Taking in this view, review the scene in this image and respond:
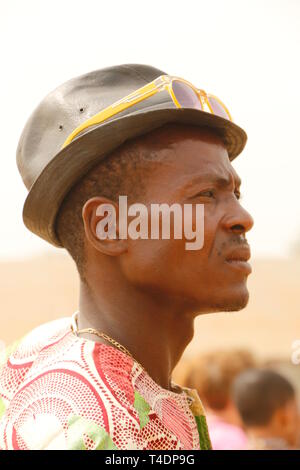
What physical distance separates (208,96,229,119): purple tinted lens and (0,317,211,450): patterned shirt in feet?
2.78

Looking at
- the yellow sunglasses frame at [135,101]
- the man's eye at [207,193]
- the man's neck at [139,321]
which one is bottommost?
the man's neck at [139,321]

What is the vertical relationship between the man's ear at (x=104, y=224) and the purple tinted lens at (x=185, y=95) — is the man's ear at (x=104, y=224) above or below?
below

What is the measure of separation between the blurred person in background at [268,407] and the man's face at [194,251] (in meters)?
2.28

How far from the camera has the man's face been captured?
220cm

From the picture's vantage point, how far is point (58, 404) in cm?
191

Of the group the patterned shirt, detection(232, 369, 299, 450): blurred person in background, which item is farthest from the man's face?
detection(232, 369, 299, 450): blurred person in background

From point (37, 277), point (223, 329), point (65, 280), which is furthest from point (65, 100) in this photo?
point (37, 277)

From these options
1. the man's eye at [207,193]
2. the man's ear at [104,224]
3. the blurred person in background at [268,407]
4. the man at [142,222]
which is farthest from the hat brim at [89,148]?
the blurred person in background at [268,407]

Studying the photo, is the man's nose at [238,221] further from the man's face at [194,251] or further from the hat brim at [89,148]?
the hat brim at [89,148]

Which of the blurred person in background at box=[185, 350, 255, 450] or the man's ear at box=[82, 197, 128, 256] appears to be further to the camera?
the blurred person in background at box=[185, 350, 255, 450]

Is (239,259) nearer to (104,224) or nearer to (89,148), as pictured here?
(104,224)

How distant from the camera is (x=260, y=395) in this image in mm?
4516

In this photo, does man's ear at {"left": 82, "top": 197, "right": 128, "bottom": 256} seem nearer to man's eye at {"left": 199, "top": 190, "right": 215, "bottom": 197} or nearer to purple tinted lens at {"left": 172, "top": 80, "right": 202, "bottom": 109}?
man's eye at {"left": 199, "top": 190, "right": 215, "bottom": 197}

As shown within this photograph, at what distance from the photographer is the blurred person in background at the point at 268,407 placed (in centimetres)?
436
